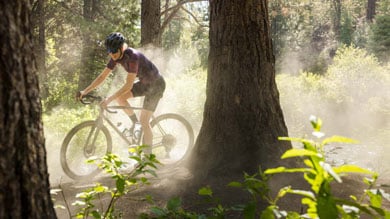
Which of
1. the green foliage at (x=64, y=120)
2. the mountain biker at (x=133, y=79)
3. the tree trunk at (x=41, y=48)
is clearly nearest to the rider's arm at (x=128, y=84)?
the mountain biker at (x=133, y=79)

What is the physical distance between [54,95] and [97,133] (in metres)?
16.4

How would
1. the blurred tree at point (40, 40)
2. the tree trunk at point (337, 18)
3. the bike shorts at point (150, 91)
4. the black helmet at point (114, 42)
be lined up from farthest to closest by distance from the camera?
the tree trunk at point (337, 18) → the blurred tree at point (40, 40) → the bike shorts at point (150, 91) → the black helmet at point (114, 42)

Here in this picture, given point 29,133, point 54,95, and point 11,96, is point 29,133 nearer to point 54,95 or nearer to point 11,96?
point 11,96

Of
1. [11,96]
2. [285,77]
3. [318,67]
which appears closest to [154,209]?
[11,96]

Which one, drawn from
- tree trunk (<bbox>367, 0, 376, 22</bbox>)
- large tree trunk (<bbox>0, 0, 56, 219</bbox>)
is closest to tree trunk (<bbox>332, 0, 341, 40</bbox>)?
tree trunk (<bbox>367, 0, 376, 22</bbox>)

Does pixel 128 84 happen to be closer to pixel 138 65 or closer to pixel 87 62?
pixel 138 65

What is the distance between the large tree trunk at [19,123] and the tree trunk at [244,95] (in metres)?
3.27

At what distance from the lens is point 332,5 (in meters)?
58.8

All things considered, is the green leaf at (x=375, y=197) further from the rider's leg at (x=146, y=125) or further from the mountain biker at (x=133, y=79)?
the rider's leg at (x=146, y=125)

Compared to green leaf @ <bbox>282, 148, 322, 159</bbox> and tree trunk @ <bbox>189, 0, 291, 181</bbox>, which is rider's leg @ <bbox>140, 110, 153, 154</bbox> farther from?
green leaf @ <bbox>282, 148, 322, 159</bbox>

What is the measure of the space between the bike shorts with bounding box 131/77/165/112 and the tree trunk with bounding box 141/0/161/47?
20.8 ft

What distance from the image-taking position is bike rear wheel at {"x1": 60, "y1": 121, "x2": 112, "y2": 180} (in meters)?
6.11

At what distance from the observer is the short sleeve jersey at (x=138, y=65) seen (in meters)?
5.89

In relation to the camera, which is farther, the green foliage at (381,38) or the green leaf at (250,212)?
the green foliage at (381,38)
